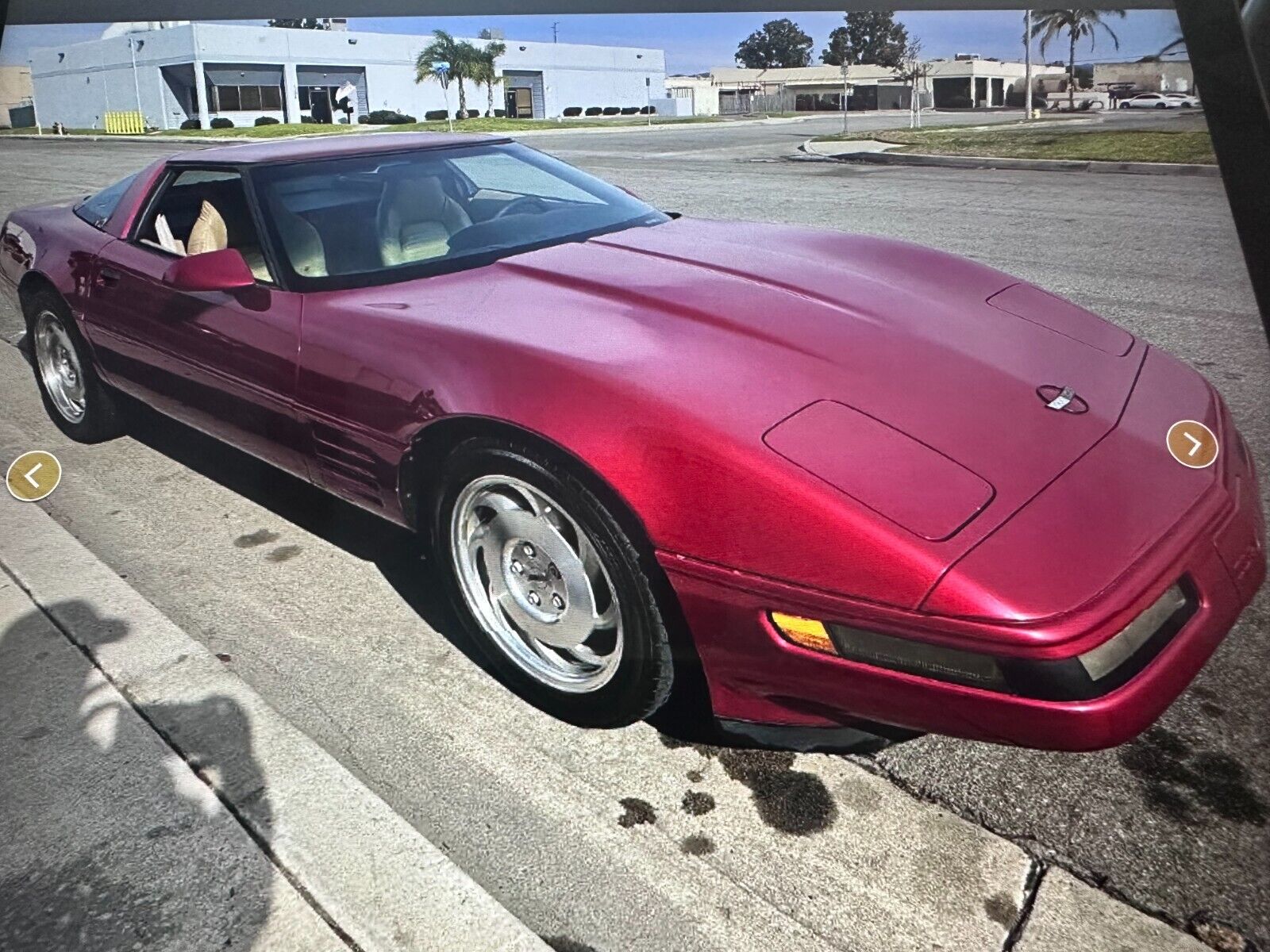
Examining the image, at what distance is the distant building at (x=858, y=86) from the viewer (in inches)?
61.0

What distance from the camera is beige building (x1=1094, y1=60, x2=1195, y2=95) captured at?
123 cm

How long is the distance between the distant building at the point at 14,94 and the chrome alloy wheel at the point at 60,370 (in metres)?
1.27

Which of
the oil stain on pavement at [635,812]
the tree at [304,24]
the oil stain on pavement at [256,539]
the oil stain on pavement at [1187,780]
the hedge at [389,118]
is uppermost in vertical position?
the tree at [304,24]

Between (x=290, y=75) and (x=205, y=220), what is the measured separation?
83 centimetres

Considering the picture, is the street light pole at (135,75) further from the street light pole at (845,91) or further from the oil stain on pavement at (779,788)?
the oil stain on pavement at (779,788)

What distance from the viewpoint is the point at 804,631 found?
1.47 m

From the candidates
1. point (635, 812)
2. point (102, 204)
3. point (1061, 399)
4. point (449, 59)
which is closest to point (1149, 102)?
point (1061, 399)

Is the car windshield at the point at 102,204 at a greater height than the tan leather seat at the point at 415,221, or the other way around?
the car windshield at the point at 102,204

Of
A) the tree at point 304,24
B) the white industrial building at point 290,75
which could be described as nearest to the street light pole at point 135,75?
the white industrial building at point 290,75

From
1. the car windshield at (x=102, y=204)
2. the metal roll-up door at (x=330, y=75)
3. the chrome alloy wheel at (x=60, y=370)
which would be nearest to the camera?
the metal roll-up door at (x=330, y=75)

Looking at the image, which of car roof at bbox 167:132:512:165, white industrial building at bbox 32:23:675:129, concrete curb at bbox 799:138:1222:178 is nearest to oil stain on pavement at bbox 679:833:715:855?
concrete curb at bbox 799:138:1222:178

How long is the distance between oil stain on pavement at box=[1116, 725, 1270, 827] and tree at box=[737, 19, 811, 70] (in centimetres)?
130

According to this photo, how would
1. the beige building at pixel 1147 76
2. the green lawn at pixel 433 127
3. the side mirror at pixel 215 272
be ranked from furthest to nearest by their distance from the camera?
the green lawn at pixel 433 127, the side mirror at pixel 215 272, the beige building at pixel 1147 76

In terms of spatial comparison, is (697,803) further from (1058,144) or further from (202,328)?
(202,328)
